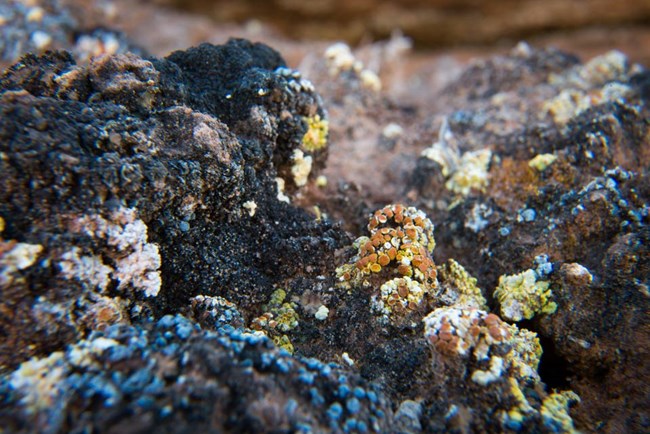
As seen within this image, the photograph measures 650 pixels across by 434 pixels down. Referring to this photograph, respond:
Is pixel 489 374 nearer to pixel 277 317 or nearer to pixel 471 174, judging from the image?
pixel 277 317

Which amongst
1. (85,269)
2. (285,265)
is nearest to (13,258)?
(85,269)

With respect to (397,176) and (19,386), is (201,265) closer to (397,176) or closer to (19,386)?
(19,386)

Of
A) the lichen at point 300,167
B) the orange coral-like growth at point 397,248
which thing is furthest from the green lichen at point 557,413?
the lichen at point 300,167

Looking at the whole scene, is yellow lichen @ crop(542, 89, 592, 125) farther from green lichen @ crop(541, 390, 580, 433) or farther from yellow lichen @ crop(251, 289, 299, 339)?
yellow lichen @ crop(251, 289, 299, 339)

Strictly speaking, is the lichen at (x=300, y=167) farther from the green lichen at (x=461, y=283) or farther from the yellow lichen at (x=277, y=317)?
the green lichen at (x=461, y=283)

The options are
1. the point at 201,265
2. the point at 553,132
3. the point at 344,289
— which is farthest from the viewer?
the point at 553,132

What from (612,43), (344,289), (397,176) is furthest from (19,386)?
(612,43)

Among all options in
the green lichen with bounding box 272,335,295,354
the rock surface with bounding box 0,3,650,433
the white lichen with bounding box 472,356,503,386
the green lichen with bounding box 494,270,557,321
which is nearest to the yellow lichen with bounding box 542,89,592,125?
the rock surface with bounding box 0,3,650,433
